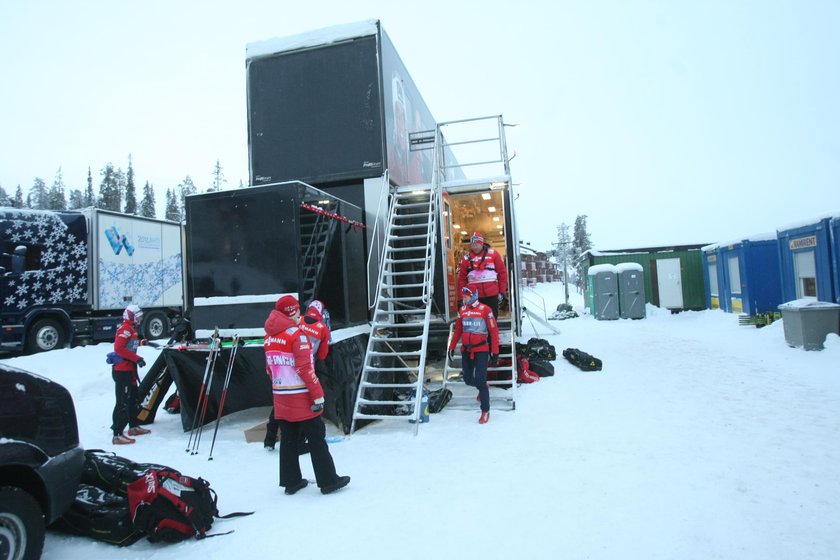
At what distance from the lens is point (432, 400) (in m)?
6.54

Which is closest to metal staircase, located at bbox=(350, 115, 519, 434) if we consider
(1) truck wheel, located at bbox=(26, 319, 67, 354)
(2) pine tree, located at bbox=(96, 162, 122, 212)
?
(1) truck wheel, located at bbox=(26, 319, 67, 354)

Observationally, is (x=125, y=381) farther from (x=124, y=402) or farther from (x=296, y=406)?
(x=296, y=406)

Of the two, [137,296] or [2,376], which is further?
[137,296]

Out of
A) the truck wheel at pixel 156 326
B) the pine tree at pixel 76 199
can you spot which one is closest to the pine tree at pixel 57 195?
the pine tree at pixel 76 199

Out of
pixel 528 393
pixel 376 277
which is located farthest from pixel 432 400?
pixel 376 277

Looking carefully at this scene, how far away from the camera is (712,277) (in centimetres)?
1773

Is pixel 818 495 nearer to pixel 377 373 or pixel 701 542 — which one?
pixel 701 542

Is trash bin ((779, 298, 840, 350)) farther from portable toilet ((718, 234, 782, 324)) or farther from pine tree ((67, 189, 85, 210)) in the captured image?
pine tree ((67, 189, 85, 210))

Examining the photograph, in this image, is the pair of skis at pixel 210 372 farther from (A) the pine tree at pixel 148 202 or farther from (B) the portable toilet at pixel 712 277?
(A) the pine tree at pixel 148 202

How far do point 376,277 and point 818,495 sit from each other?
5581 millimetres

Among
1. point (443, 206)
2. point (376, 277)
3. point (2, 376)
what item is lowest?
point (2, 376)

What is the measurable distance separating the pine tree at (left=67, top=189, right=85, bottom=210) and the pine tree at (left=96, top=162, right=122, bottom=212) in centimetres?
983

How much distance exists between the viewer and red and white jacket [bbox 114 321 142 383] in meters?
6.16

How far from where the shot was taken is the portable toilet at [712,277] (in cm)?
1660
